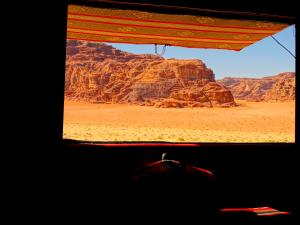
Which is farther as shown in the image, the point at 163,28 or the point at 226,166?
the point at 163,28

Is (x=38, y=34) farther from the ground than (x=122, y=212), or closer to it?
farther from the ground

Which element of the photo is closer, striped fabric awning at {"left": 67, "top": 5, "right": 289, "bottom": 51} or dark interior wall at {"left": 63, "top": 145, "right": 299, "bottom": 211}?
dark interior wall at {"left": 63, "top": 145, "right": 299, "bottom": 211}

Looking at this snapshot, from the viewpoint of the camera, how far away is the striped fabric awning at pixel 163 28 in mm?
4172

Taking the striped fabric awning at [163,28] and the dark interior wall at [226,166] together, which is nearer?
the dark interior wall at [226,166]

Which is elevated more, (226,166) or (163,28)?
(163,28)

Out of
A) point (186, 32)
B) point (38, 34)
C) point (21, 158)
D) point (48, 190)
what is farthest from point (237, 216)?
point (186, 32)

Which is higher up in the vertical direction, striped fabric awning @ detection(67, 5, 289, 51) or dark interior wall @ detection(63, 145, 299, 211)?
striped fabric awning @ detection(67, 5, 289, 51)

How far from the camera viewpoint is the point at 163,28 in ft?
15.8

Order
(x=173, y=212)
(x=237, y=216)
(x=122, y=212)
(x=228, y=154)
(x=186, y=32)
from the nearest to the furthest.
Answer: (x=173, y=212), (x=122, y=212), (x=237, y=216), (x=228, y=154), (x=186, y=32)

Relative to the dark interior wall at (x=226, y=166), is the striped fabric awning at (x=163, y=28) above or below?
above

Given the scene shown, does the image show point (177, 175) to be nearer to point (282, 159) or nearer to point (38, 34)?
point (38, 34)

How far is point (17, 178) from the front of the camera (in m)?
2.66

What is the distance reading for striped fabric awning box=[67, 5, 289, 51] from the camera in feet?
13.7

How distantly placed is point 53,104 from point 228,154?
1.86 m
